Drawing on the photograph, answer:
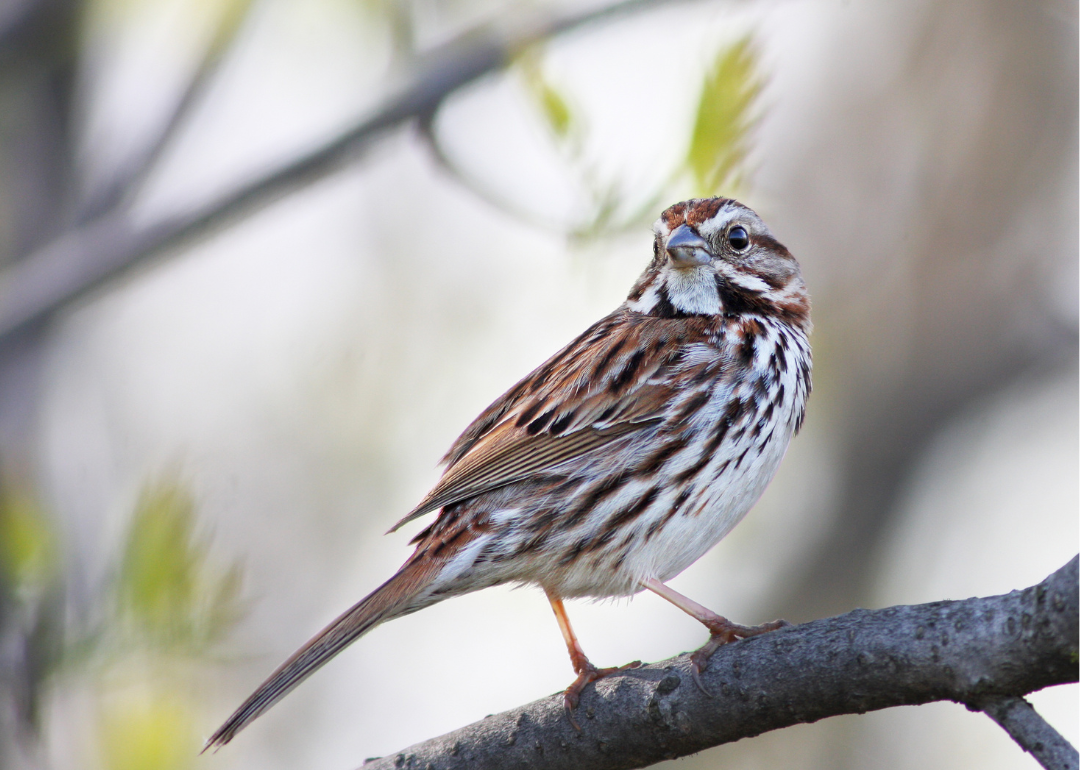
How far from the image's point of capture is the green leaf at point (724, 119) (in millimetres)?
3766

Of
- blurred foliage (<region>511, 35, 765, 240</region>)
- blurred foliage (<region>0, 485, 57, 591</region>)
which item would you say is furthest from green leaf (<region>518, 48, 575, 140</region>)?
blurred foliage (<region>0, 485, 57, 591</region>)

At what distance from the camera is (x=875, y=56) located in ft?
33.0

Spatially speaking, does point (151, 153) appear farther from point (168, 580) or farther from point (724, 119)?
point (724, 119)

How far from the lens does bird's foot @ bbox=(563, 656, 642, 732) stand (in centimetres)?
344

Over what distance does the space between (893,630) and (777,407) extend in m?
1.87

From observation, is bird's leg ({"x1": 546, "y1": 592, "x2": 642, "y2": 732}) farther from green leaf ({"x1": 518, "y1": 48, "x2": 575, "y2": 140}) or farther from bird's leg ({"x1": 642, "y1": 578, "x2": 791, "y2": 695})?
green leaf ({"x1": 518, "y1": 48, "x2": 575, "y2": 140})

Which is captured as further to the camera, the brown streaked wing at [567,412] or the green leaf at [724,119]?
the brown streaked wing at [567,412]

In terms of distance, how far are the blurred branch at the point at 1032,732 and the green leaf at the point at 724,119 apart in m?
1.77

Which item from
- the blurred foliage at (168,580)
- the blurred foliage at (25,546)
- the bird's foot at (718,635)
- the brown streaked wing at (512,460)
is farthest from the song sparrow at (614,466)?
the blurred foliage at (25,546)

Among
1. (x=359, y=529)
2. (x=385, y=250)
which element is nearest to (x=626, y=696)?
(x=359, y=529)

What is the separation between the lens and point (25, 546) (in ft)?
12.9

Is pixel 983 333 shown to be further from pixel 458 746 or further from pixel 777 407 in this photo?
A: pixel 458 746

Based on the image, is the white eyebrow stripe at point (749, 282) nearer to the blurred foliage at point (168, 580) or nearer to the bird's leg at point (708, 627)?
the bird's leg at point (708, 627)

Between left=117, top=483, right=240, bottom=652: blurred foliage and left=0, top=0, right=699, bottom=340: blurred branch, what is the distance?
116 cm
